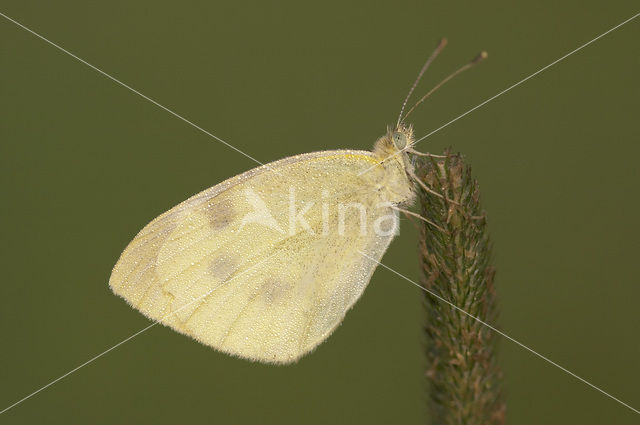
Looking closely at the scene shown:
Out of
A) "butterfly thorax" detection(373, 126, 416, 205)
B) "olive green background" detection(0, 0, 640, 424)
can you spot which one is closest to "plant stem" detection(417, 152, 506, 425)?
"butterfly thorax" detection(373, 126, 416, 205)

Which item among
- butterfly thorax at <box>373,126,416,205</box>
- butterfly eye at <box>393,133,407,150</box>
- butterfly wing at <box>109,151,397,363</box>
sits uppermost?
butterfly eye at <box>393,133,407,150</box>

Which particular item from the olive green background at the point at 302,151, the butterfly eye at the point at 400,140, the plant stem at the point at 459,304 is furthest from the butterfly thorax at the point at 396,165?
the olive green background at the point at 302,151

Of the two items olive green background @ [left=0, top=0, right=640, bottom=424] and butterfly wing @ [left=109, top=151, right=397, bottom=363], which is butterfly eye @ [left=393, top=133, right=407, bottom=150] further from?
olive green background @ [left=0, top=0, right=640, bottom=424]

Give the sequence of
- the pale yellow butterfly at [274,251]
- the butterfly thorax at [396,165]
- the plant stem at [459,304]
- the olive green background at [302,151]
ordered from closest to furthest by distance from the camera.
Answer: the plant stem at [459,304] < the butterfly thorax at [396,165] < the pale yellow butterfly at [274,251] < the olive green background at [302,151]

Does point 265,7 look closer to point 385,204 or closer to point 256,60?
point 256,60

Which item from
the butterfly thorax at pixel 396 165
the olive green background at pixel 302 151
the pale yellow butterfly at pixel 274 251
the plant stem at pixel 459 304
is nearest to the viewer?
the plant stem at pixel 459 304

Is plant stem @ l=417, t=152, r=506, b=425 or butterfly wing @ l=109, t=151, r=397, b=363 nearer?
plant stem @ l=417, t=152, r=506, b=425

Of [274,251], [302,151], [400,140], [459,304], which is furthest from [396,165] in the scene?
[302,151]

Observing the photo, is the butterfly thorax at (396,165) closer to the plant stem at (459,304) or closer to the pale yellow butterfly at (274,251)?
the pale yellow butterfly at (274,251)

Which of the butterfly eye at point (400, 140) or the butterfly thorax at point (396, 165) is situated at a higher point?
the butterfly eye at point (400, 140)

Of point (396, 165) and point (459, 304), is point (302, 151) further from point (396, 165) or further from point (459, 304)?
point (459, 304)
